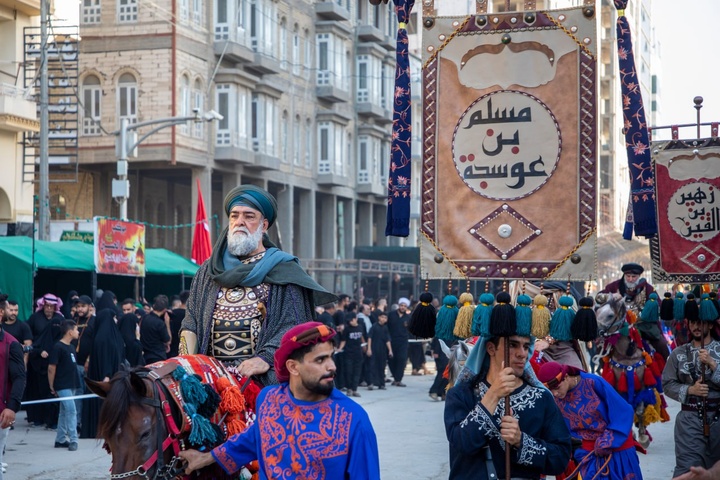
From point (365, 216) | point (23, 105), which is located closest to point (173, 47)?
point (23, 105)

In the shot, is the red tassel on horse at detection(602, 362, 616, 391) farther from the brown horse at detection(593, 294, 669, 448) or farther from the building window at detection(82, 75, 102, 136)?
the building window at detection(82, 75, 102, 136)

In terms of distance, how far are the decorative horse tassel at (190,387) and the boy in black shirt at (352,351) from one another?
18.0m

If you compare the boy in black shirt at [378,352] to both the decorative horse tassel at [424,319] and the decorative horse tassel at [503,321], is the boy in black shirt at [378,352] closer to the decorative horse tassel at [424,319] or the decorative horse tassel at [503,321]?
the decorative horse tassel at [424,319]

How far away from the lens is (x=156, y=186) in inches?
1722

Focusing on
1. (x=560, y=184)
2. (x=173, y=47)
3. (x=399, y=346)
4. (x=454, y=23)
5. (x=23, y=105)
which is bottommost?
(x=399, y=346)

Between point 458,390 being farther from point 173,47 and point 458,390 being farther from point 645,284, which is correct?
point 173,47

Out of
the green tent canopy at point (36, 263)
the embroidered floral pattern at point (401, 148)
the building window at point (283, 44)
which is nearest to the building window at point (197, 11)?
the building window at point (283, 44)

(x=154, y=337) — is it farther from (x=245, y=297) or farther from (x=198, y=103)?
(x=198, y=103)

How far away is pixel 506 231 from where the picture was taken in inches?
298

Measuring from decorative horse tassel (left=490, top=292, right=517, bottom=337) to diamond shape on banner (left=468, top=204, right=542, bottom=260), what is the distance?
1.27m

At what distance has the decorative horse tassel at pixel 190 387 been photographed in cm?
637

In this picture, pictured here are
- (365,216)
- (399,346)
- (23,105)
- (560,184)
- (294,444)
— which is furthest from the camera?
(365,216)

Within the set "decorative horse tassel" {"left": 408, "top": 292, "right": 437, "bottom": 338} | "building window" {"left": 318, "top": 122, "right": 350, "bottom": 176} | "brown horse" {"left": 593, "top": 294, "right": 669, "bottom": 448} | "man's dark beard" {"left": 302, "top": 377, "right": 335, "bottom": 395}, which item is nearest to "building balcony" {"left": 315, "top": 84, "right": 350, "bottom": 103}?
"building window" {"left": 318, "top": 122, "right": 350, "bottom": 176}

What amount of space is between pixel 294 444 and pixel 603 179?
80826 millimetres
